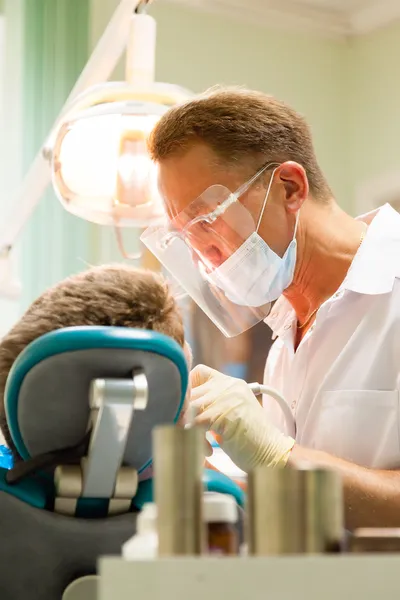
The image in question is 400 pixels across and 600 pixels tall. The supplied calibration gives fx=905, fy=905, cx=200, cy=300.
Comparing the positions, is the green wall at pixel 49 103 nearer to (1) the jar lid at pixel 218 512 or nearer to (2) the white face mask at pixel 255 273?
(2) the white face mask at pixel 255 273

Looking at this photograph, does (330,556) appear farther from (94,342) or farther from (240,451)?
(240,451)

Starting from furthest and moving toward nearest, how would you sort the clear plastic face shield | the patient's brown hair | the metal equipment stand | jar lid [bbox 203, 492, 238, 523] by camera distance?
the clear plastic face shield → the patient's brown hair → jar lid [bbox 203, 492, 238, 523] → the metal equipment stand

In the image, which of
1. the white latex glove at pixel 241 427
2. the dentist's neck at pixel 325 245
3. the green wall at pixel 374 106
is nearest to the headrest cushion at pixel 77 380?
the white latex glove at pixel 241 427

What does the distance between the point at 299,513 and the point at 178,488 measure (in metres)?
0.10

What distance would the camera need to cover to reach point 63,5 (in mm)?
3486

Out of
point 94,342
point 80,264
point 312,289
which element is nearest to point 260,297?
point 312,289

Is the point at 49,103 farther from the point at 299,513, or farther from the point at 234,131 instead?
the point at 299,513

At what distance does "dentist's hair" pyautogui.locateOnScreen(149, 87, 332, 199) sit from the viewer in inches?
71.4

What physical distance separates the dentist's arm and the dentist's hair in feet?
1.63

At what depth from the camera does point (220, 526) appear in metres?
0.83

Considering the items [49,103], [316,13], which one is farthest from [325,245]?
[316,13]

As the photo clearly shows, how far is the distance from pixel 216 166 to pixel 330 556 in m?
1.19

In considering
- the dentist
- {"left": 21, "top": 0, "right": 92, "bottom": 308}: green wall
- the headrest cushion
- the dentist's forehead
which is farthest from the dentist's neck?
{"left": 21, "top": 0, "right": 92, "bottom": 308}: green wall

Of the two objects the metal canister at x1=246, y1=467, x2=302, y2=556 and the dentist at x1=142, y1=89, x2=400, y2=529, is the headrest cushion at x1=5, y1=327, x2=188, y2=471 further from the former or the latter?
the dentist at x1=142, y1=89, x2=400, y2=529
